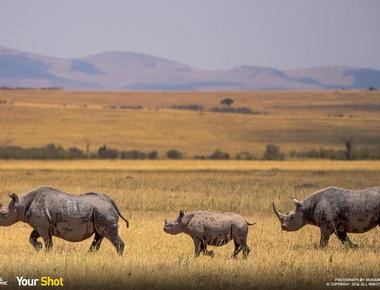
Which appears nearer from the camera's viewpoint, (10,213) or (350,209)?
(10,213)

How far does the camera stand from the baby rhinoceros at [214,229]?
16312mm

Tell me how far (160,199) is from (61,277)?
50.1ft

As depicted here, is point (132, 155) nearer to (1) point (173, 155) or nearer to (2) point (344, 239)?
(1) point (173, 155)

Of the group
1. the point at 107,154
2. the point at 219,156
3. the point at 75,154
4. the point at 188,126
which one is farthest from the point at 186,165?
the point at 188,126

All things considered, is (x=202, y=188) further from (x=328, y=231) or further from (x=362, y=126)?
(x=362, y=126)

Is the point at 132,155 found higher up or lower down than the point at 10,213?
lower down

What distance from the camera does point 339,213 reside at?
58.6 feet

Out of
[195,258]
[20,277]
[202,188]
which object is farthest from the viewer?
[202,188]

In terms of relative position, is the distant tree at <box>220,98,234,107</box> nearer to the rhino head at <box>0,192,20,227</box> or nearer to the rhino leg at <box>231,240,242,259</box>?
Result: the rhino head at <box>0,192,20,227</box>

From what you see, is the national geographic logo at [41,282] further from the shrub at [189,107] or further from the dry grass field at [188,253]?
the shrub at [189,107]

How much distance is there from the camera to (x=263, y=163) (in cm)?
5581

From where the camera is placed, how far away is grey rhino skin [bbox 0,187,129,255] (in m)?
16.4

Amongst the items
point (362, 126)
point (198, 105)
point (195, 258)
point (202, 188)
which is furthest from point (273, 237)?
point (198, 105)

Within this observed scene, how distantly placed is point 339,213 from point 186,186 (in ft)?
58.2
